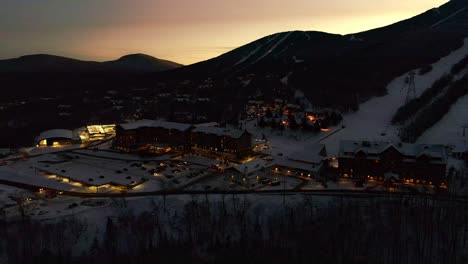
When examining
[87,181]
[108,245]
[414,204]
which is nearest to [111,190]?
[87,181]

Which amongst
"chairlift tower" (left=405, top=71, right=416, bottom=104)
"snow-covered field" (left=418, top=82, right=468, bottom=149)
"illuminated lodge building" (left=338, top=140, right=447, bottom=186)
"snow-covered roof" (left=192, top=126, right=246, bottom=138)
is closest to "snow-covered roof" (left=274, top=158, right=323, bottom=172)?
"illuminated lodge building" (left=338, top=140, right=447, bottom=186)

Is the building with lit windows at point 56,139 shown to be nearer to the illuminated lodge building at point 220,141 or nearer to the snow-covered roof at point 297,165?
the illuminated lodge building at point 220,141

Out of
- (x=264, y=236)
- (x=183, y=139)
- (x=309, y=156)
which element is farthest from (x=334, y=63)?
(x=264, y=236)

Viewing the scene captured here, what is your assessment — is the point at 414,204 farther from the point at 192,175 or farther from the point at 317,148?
the point at 192,175

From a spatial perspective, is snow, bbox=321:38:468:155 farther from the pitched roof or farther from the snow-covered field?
the pitched roof

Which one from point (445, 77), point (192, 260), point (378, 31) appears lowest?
point (192, 260)

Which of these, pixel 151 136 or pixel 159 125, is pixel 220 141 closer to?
pixel 159 125
